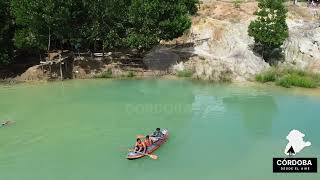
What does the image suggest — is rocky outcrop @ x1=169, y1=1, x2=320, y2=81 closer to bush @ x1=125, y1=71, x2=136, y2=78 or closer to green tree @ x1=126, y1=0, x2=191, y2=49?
green tree @ x1=126, y1=0, x2=191, y2=49

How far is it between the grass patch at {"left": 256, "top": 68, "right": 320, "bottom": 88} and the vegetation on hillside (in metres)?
6.97

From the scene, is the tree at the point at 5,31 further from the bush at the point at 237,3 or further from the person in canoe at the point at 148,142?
the bush at the point at 237,3

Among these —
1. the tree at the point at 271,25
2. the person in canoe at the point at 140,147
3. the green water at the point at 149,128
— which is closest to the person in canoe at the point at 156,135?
the green water at the point at 149,128

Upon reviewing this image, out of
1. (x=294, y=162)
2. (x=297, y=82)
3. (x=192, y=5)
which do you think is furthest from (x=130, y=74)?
(x=294, y=162)

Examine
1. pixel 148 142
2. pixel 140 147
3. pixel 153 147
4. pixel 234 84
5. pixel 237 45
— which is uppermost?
pixel 237 45

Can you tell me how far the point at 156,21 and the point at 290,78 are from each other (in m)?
10.6

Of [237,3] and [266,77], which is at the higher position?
[237,3]

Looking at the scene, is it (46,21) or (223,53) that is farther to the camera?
(223,53)

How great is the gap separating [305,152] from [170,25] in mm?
16594

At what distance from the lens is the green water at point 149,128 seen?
2319cm

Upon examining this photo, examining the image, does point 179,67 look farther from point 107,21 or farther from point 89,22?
point 89,22

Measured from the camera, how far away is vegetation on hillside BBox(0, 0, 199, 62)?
3694 centimetres

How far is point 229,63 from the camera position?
3909cm

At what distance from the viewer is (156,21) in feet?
126
